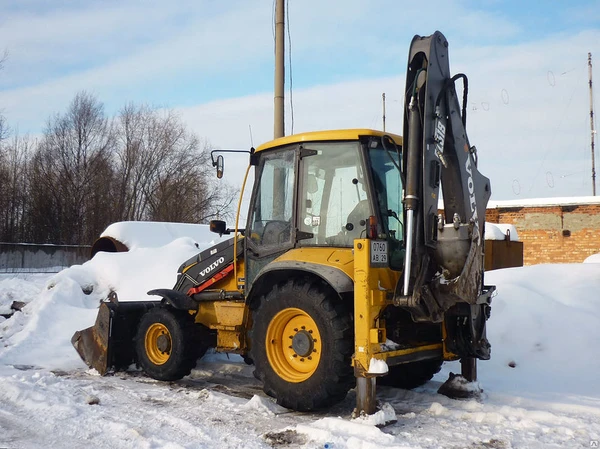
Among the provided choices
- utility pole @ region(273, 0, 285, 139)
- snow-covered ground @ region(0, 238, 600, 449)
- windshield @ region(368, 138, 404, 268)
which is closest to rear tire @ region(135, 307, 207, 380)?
snow-covered ground @ region(0, 238, 600, 449)

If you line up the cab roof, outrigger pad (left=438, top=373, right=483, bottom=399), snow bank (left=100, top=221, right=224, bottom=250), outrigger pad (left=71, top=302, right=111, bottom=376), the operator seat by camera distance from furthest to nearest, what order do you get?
snow bank (left=100, top=221, right=224, bottom=250) < outrigger pad (left=71, top=302, right=111, bottom=376) < outrigger pad (left=438, top=373, right=483, bottom=399) < the cab roof < the operator seat

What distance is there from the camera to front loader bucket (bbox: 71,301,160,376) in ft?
23.9

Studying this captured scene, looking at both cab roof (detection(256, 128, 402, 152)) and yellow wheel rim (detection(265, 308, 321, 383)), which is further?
cab roof (detection(256, 128, 402, 152))

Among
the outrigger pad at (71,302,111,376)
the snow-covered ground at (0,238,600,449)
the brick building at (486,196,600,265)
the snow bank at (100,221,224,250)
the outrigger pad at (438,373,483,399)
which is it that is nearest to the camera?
the snow-covered ground at (0,238,600,449)

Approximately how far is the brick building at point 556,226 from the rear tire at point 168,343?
16.7m

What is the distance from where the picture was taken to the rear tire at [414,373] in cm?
635

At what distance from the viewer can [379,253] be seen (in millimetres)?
5016

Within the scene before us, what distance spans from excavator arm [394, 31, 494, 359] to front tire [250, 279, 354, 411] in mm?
595

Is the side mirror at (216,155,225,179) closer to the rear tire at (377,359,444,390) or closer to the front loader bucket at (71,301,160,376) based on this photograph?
the front loader bucket at (71,301,160,376)

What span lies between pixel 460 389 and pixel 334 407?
49.2 inches

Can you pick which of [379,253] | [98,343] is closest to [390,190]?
[379,253]

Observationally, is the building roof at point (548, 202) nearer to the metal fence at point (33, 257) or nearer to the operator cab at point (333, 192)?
the metal fence at point (33, 257)

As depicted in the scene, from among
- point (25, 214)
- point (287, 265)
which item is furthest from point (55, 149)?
point (287, 265)

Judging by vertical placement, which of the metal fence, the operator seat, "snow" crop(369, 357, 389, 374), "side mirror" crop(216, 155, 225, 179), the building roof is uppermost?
the building roof
